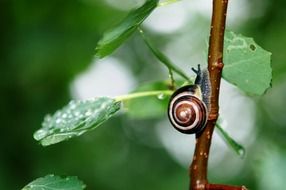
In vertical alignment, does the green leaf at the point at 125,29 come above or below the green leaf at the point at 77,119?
above

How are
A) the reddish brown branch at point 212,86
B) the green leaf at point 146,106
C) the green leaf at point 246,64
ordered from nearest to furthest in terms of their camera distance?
the reddish brown branch at point 212,86, the green leaf at point 246,64, the green leaf at point 146,106

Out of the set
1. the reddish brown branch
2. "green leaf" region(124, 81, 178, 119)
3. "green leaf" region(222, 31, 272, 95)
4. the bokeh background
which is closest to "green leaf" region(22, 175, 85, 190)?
the reddish brown branch

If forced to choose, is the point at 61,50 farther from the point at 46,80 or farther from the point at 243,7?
the point at 243,7

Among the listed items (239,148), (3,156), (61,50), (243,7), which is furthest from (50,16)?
(239,148)

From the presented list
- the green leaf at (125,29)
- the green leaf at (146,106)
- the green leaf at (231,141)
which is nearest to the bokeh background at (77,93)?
the green leaf at (146,106)

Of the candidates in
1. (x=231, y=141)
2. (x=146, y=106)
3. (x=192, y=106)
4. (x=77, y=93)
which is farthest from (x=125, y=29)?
(x=77, y=93)

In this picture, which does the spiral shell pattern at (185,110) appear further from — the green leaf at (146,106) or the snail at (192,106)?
the green leaf at (146,106)

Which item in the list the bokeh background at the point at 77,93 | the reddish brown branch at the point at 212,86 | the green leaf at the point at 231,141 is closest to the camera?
the reddish brown branch at the point at 212,86
